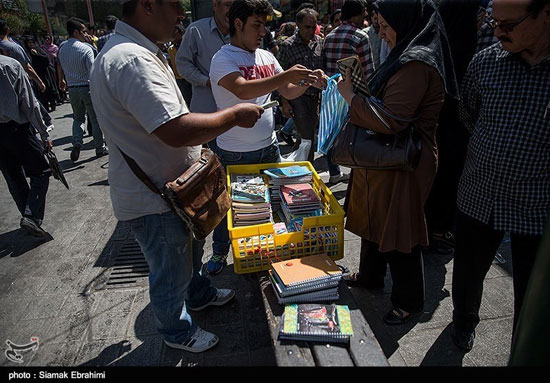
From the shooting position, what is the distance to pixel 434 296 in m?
2.75

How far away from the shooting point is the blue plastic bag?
2760 millimetres

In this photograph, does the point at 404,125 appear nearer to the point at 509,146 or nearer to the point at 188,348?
the point at 509,146

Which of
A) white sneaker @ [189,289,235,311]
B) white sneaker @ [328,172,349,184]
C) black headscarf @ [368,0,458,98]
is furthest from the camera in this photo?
white sneaker @ [328,172,349,184]

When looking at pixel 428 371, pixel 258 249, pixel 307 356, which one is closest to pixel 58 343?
pixel 258 249

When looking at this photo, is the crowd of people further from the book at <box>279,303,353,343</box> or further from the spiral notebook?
the book at <box>279,303,353,343</box>

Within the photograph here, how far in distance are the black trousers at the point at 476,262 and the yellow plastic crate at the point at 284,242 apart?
0.72 m

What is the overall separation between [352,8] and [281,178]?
319 centimetres

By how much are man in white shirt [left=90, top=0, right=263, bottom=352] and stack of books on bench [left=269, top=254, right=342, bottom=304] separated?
1.75 feet

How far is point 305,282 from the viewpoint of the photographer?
78.6 inches

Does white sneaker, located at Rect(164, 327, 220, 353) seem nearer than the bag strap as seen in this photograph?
No

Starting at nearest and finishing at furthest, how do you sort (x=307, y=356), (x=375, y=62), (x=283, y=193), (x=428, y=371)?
1. (x=428, y=371)
2. (x=307, y=356)
3. (x=283, y=193)
4. (x=375, y=62)

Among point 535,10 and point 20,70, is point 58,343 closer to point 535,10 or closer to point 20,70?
point 20,70

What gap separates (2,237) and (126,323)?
2352 millimetres

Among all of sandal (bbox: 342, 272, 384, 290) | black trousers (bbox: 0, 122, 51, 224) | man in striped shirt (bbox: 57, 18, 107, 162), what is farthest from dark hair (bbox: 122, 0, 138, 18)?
man in striped shirt (bbox: 57, 18, 107, 162)
